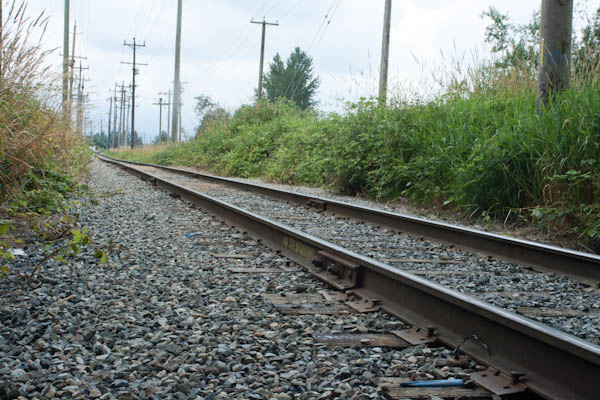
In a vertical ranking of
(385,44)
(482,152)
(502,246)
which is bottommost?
(502,246)

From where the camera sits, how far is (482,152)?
6.16 metres

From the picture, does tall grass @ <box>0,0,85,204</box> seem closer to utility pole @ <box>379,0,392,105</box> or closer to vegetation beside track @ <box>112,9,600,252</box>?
vegetation beside track @ <box>112,9,600,252</box>

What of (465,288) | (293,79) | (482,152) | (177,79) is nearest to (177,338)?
(465,288)

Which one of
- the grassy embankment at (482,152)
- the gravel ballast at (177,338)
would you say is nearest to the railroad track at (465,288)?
the gravel ballast at (177,338)

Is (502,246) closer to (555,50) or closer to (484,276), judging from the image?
(484,276)

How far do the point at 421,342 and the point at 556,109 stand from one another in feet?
14.1

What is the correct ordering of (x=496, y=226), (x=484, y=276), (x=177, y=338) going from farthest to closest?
(x=496, y=226)
(x=484, y=276)
(x=177, y=338)

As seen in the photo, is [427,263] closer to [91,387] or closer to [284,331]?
[284,331]

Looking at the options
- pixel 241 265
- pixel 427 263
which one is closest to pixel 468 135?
pixel 427 263

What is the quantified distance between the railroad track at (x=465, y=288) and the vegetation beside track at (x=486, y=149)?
1.03 meters

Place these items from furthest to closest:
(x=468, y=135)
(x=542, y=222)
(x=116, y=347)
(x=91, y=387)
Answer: (x=468, y=135) < (x=542, y=222) < (x=116, y=347) < (x=91, y=387)

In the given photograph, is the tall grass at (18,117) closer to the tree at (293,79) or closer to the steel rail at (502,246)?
the steel rail at (502,246)

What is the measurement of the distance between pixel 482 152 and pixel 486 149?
6 centimetres

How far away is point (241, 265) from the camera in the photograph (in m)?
3.87
